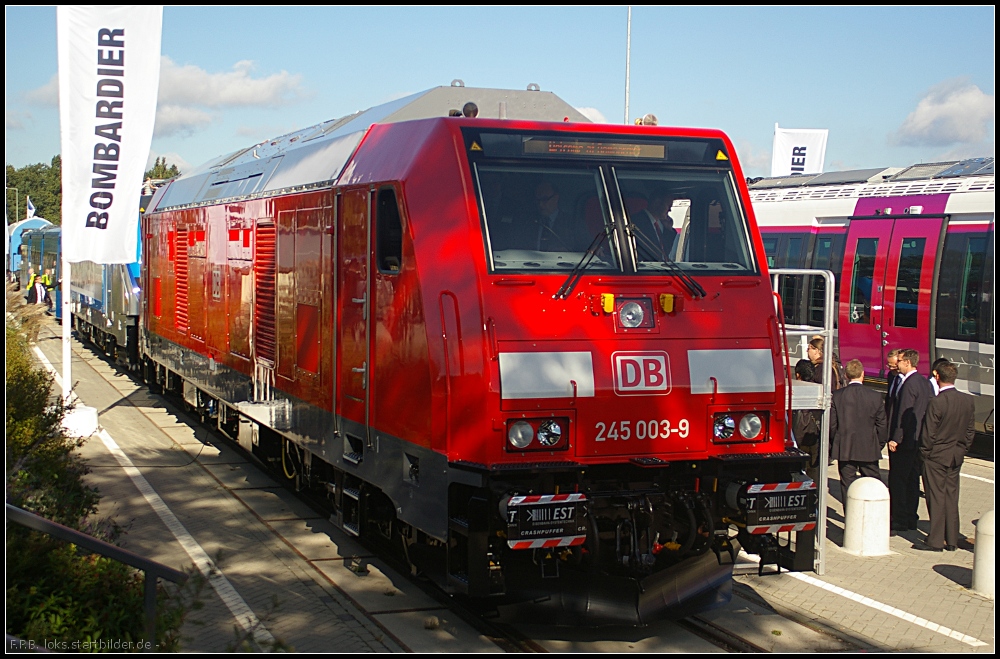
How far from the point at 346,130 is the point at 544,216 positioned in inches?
133

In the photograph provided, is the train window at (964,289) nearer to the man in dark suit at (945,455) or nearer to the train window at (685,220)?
the man in dark suit at (945,455)

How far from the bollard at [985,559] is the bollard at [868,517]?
1.09 metres

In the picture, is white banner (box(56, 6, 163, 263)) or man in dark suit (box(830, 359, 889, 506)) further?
white banner (box(56, 6, 163, 263))

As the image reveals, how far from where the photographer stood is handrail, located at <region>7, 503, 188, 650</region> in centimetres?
458

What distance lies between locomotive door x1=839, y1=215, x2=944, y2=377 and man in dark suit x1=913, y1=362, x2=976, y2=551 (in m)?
5.38

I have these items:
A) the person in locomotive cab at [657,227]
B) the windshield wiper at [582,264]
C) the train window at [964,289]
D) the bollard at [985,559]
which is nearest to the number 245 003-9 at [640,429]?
the windshield wiper at [582,264]

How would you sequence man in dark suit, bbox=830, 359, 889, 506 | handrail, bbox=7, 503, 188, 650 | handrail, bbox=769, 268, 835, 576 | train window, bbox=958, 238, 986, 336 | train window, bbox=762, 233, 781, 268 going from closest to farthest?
handrail, bbox=7, 503, 188, 650, handrail, bbox=769, 268, 835, 576, man in dark suit, bbox=830, 359, 889, 506, train window, bbox=958, 238, 986, 336, train window, bbox=762, 233, 781, 268

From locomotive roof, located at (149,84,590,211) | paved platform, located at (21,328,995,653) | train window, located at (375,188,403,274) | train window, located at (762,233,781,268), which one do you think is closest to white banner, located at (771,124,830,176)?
train window, located at (762,233,781,268)

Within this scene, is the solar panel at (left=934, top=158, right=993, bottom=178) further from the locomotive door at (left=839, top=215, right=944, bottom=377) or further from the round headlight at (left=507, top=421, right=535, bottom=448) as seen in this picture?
the round headlight at (left=507, top=421, right=535, bottom=448)

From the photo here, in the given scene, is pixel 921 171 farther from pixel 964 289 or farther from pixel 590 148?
pixel 590 148

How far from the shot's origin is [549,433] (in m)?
6.61

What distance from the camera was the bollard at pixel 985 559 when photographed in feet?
28.0

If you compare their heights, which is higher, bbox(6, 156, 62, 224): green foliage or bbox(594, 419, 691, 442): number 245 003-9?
bbox(6, 156, 62, 224): green foliage

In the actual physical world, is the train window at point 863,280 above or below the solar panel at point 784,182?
below
